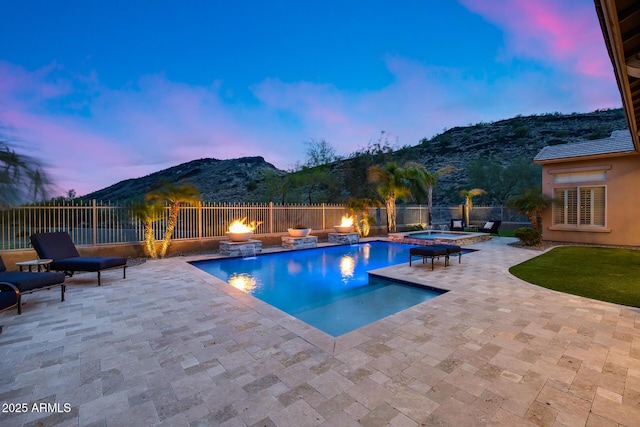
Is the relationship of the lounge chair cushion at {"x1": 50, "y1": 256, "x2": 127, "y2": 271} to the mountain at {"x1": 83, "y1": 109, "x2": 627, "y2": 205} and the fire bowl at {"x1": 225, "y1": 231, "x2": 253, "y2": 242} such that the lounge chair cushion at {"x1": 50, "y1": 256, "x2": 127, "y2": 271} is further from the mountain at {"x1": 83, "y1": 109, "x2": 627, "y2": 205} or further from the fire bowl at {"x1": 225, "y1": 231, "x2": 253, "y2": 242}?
the fire bowl at {"x1": 225, "y1": 231, "x2": 253, "y2": 242}

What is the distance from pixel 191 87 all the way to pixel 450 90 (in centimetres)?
1694

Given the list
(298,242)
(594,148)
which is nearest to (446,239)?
(298,242)

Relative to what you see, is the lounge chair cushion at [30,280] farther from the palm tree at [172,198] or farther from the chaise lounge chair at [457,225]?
the chaise lounge chair at [457,225]

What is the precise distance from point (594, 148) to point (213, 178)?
38.1 m

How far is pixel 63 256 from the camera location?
6246 mm

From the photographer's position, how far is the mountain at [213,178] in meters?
32.7

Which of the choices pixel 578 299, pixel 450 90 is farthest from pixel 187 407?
pixel 450 90

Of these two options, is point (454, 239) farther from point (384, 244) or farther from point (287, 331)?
point (287, 331)

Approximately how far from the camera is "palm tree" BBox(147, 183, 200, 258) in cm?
919

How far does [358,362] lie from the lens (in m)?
2.78

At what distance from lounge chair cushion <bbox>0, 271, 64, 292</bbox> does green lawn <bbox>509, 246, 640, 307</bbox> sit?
355 inches

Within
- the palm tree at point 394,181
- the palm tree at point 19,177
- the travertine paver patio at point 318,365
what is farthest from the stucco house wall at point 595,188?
the palm tree at point 19,177

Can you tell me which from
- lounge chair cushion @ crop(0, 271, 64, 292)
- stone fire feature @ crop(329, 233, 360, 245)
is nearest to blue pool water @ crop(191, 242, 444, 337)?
stone fire feature @ crop(329, 233, 360, 245)

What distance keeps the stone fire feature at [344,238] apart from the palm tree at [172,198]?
6.53 m
